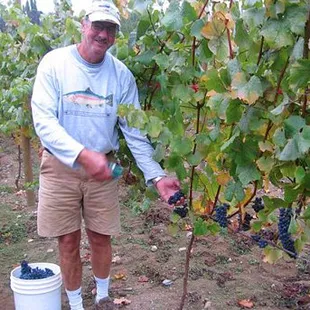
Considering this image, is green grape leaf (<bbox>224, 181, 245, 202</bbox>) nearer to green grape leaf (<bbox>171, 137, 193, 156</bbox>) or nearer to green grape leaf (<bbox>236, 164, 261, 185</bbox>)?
green grape leaf (<bbox>236, 164, 261, 185</bbox>)

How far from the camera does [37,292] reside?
3447 millimetres

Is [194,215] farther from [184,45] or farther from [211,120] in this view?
[184,45]

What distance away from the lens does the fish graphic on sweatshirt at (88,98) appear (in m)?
3.05

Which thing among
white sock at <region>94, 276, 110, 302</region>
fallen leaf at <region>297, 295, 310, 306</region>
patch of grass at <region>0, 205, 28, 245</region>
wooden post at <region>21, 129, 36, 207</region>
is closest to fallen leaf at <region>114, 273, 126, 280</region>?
white sock at <region>94, 276, 110, 302</region>

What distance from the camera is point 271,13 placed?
1.87 m

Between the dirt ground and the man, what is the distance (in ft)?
1.72

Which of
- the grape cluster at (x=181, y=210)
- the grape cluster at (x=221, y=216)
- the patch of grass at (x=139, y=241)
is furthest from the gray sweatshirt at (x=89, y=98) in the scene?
the patch of grass at (x=139, y=241)

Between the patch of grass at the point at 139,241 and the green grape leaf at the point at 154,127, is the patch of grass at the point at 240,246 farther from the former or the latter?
the green grape leaf at the point at 154,127

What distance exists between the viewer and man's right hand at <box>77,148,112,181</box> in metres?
2.57

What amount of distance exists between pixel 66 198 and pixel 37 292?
63 centimetres

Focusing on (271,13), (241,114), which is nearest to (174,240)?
(241,114)

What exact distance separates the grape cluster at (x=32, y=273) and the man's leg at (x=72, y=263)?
0.13 meters

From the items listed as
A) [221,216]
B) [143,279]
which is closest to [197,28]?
[221,216]

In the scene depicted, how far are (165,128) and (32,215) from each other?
379cm
